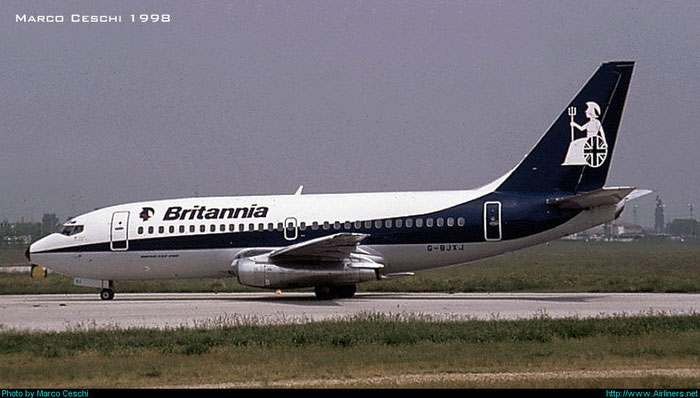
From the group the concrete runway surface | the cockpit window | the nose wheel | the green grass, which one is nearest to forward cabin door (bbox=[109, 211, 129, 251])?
the cockpit window

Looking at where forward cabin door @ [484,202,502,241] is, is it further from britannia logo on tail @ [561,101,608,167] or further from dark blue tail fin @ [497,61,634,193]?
britannia logo on tail @ [561,101,608,167]

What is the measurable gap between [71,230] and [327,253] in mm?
9326

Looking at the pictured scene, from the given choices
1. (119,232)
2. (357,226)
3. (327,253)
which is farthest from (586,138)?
(119,232)

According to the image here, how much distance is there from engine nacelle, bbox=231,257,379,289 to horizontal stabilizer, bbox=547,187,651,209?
6.11 m

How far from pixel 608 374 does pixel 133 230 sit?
2083 cm

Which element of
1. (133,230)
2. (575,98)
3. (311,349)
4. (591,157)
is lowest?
(311,349)

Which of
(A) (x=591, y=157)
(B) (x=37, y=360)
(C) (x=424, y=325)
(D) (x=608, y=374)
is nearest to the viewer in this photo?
(D) (x=608, y=374)

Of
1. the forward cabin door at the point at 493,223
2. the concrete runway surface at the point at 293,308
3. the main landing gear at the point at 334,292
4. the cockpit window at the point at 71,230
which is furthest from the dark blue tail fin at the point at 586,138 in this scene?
the cockpit window at the point at 71,230

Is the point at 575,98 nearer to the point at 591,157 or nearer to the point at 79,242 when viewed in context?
the point at 591,157

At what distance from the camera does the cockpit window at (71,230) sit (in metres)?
31.3

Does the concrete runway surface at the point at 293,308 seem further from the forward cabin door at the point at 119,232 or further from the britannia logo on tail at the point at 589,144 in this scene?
the britannia logo on tail at the point at 589,144
